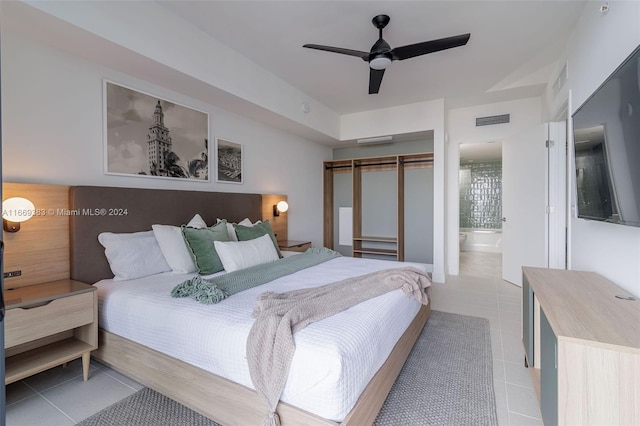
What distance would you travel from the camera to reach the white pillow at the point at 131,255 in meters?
2.52

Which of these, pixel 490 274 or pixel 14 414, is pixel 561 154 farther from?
pixel 14 414

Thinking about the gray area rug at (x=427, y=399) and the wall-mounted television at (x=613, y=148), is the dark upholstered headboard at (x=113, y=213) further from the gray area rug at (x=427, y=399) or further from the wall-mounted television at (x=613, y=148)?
the wall-mounted television at (x=613, y=148)

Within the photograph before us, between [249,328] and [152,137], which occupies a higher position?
[152,137]

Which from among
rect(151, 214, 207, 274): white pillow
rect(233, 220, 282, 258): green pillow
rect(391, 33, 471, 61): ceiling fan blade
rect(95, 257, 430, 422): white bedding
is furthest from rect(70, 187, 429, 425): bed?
rect(391, 33, 471, 61): ceiling fan blade

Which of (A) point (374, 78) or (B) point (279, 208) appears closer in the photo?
(A) point (374, 78)

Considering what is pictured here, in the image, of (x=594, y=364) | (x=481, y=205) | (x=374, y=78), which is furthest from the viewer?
(x=481, y=205)

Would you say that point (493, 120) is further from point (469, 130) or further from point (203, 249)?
point (203, 249)

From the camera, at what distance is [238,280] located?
232 centimetres

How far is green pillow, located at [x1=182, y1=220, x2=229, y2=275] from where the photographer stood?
2.67m

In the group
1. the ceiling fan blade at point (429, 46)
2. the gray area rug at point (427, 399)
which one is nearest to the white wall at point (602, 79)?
the ceiling fan blade at point (429, 46)

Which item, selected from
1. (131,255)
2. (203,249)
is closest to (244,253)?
(203,249)

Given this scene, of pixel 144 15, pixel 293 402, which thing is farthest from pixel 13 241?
pixel 293 402

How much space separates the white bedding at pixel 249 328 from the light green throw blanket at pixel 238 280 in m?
0.06

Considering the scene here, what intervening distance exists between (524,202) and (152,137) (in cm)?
477
